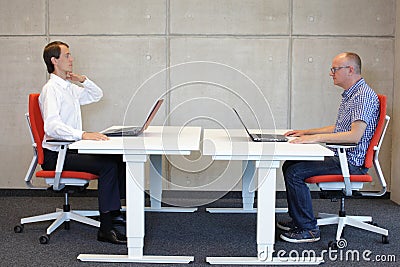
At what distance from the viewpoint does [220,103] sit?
5.78m

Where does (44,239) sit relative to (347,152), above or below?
below

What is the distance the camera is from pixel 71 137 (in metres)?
4.03

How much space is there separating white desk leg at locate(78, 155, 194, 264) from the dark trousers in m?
0.43

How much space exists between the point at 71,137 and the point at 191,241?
3.63ft

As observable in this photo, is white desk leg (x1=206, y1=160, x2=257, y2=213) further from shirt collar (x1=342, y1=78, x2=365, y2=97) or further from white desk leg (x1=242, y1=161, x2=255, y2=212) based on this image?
shirt collar (x1=342, y1=78, x2=365, y2=97)

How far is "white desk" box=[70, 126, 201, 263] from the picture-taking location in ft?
11.6

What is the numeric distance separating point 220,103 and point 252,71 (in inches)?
17.2

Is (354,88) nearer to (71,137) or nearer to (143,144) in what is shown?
(143,144)

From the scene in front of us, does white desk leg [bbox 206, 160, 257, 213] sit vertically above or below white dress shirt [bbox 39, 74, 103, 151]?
below

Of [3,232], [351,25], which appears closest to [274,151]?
[3,232]

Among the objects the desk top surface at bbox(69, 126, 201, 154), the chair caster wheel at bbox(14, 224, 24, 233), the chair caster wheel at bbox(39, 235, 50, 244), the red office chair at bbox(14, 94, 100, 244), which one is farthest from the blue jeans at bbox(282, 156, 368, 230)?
the chair caster wheel at bbox(14, 224, 24, 233)

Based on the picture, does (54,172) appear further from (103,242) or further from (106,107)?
(106,107)

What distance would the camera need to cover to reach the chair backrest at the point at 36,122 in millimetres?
4184

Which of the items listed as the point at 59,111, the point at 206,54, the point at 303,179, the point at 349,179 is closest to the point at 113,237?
the point at 59,111
